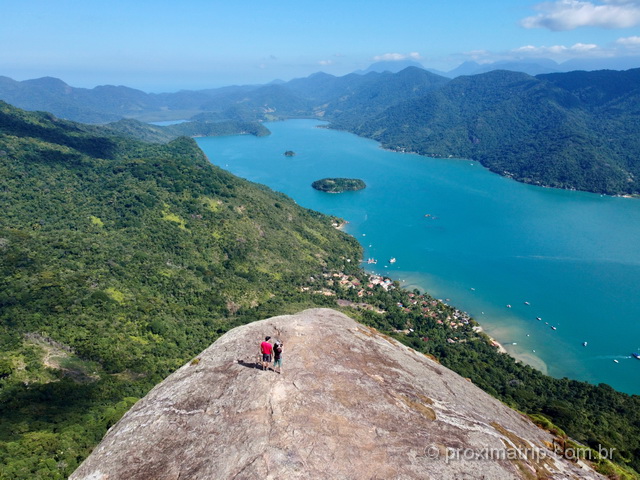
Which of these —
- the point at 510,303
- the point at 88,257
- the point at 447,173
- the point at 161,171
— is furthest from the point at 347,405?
the point at 447,173

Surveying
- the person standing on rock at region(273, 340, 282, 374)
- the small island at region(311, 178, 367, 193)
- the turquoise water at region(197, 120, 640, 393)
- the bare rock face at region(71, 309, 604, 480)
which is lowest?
the turquoise water at region(197, 120, 640, 393)

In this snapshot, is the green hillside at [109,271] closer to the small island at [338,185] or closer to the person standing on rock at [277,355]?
the person standing on rock at [277,355]

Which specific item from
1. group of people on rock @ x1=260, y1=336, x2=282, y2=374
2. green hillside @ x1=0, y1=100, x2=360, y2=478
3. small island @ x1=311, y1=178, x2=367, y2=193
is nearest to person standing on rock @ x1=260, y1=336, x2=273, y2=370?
group of people on rock @ x1=260, y1=336, x2=282, y2=374

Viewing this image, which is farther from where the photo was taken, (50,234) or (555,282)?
(555,282)

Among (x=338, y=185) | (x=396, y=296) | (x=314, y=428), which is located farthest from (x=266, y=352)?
(x=338, y=185)

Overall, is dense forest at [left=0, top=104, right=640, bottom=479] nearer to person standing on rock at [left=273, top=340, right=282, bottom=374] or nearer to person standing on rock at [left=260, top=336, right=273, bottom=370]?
person standing on rock at [left=273, top=340, right=282, bottom=374]

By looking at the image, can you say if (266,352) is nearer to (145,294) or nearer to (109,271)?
(145,294)

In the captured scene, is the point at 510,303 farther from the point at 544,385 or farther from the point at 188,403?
the point at 188,403
